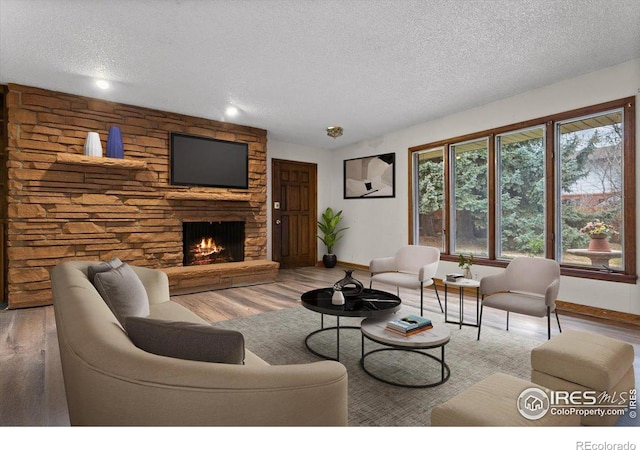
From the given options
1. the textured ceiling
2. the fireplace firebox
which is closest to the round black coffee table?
the textured ceiling

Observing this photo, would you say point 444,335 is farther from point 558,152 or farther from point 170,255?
point 170,255

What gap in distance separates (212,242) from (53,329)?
102 inches

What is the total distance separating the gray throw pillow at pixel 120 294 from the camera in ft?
6.38

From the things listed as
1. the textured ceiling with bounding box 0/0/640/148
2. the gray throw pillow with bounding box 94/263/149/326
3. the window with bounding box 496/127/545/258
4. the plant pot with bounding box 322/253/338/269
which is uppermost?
the textured ceiling with bounding box 0/0/640/148

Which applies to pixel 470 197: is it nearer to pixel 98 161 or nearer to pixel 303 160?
pixel 303 160

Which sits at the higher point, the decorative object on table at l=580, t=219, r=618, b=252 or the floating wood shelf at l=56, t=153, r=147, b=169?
the floating wood shelf at l=56, t=153, r=147, b=169

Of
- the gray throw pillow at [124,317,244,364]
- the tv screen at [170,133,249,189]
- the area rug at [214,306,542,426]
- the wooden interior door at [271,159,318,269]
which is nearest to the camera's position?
the gray throw pillow at [124,317,244,364]

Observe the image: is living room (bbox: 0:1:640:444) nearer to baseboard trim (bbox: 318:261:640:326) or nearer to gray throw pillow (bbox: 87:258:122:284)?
baseboard trim (bbox: 318:261:640:326)

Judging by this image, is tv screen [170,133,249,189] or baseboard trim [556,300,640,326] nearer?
baseboard trim [556,300,640,326]

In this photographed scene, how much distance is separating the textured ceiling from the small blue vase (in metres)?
0.46

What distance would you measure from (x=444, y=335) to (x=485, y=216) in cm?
325

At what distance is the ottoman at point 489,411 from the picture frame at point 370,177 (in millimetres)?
5149

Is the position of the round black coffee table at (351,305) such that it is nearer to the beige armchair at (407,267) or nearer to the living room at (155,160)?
the beige armchair at (407,267)

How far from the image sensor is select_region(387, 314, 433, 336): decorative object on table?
221 centimetres
